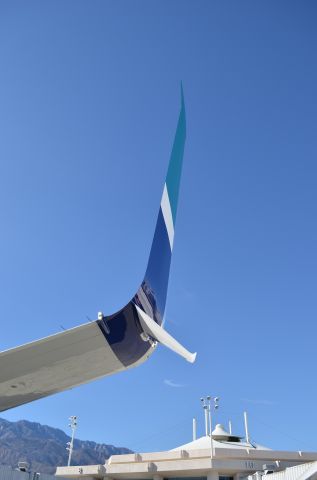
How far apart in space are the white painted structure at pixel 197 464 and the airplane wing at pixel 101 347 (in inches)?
1352

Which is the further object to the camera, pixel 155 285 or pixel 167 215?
pixel 167 215

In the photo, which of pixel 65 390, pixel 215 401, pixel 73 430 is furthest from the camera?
pixel 73 430

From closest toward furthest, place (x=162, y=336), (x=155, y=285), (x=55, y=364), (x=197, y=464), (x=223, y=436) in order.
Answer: (x=162, y=336) < (x=55, y=364) < (x=155, y=285) < (x=197, y=464) < (x=223, y=436)

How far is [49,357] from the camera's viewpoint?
5.52 m

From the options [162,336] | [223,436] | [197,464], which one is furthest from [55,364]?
[223,436]

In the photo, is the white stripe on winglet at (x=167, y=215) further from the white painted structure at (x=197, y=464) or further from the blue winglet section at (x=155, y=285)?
the white painted structure at (x=197, y=464)

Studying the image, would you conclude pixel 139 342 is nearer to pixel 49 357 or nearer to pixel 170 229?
pixel 49 357

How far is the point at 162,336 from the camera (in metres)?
5.64

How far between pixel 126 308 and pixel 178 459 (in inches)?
1641

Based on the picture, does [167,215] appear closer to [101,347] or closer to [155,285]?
[155,285]

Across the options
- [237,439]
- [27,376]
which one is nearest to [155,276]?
[27,376]

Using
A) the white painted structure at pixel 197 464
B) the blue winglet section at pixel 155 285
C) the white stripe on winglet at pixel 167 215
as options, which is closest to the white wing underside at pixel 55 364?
the blue winglet section at pixel 155 285

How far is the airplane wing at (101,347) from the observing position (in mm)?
5363

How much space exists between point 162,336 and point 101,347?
2.82 feet
